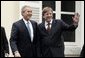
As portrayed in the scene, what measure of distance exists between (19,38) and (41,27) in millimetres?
487

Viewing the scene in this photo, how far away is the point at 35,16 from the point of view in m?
10.8

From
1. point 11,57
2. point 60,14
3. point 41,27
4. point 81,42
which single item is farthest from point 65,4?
point 41,27

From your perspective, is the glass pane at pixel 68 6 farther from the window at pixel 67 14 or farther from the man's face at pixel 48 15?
the man's face at pixel 48 15

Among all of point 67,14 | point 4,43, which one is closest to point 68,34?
point 67,14

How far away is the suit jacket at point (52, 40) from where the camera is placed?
7777 millimetres

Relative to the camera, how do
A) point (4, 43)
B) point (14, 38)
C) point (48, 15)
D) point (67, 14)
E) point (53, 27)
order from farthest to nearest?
point (67, 14) < point (4, 43) < point (53, 27) < point (48, 15) < point (14, 38)

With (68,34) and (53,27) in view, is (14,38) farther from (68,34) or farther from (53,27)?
(68,34)

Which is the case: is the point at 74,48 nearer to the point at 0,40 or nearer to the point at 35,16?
the point at 35,16

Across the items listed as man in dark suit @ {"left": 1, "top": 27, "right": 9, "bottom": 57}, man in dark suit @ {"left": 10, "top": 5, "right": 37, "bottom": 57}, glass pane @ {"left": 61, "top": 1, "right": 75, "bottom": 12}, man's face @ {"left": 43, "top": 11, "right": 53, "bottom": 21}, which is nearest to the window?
glass pane @ {"left": 61, "top": 1, "right": 75, "bottom": 12}

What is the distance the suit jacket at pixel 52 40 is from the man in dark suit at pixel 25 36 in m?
0.18

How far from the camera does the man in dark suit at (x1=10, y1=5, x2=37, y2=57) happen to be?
7.61m

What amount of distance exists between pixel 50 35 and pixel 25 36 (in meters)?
0.47

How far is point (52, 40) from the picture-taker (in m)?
7.75

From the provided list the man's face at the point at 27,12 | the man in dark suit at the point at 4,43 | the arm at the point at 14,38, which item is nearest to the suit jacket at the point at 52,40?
the man's face at the point at 27,12
